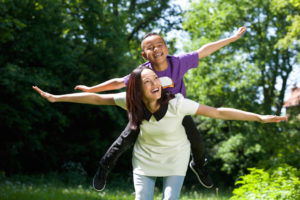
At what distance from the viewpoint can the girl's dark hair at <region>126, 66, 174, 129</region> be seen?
9.93 feet

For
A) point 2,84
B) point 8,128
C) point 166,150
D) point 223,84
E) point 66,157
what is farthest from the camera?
point 223,84

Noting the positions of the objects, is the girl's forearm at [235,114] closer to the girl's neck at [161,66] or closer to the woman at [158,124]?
the woman at [158,124]

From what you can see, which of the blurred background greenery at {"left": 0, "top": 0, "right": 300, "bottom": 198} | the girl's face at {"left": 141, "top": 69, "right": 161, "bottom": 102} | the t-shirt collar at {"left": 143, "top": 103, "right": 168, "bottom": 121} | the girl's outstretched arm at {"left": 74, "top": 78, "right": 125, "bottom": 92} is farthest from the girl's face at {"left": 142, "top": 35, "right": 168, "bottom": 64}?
the blurred background greenery at {"left": 0, "top": 0, "right": 300, "bottom": 198}

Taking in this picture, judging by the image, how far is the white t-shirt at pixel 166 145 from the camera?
301 cm

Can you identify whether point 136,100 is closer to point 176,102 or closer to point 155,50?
point 176,102

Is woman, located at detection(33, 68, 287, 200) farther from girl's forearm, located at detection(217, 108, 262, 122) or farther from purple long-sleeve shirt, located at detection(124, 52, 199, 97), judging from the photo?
purple long-sleeve shirt, located at detection(124, 52, 199, 97)

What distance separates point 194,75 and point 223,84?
4.85ft

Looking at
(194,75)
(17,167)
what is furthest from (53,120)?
(194,75)

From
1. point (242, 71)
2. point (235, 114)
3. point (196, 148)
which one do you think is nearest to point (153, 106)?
point (235, 114)

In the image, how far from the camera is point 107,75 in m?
A: 12.6

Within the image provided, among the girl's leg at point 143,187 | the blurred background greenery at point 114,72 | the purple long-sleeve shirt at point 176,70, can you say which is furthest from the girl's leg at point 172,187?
the blurred background greenery at point 114,72

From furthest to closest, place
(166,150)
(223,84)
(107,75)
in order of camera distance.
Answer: (223,84) < (107,75) < (166,150)

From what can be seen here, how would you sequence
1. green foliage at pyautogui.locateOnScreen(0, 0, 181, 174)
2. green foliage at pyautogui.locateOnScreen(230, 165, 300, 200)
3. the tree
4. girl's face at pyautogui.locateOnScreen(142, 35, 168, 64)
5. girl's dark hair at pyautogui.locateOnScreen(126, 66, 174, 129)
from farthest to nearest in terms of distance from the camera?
the tree < green foliage at pyautogui.locateOnScreen(0, 0, 181, 174) < green foliage at pyautogui.locateOnScreen(230, 165, 300, 200) < girl's face at pyautogui.locateOnScreen(142, 35, 168, 64) < girl's dark hair at pyautogui.locateOnScreen(126, 66, 174, 129)

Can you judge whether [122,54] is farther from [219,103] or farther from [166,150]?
[166,150]
